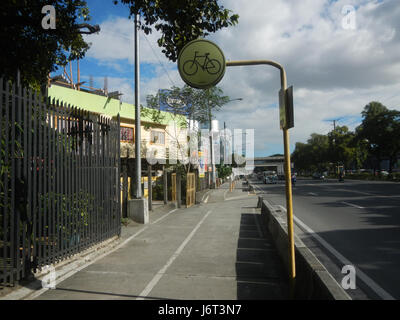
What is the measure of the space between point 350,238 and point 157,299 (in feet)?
18.3

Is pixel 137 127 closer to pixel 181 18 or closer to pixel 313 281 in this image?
pixel 181 18

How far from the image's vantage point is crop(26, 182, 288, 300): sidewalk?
4664 millimetres

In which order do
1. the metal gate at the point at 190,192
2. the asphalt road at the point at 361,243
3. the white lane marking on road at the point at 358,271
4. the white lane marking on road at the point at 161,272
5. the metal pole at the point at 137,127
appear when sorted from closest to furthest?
the white lane marking on road at the point at 358,271, the white lane marking on road at the point at 161,272, the asphalt road at the point at 361,243, the metal pole at the point at 137,127, the metal gate at the point at 190,192

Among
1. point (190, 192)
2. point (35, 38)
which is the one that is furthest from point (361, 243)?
point (190, 192)

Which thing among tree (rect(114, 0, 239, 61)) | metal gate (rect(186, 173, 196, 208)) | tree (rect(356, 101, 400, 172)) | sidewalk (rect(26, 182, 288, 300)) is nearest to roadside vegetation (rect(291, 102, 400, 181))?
tree (rect(356, 101, 400, 172))

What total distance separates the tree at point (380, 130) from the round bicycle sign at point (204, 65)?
1830 inches

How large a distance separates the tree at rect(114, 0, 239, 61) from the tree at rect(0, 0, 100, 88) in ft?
7.21

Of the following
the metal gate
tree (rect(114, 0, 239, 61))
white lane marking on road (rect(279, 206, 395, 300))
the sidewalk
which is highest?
tree (rect(114, 0, 239, 61))

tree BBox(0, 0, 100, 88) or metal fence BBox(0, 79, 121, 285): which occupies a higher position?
tree BBox(0, 0, 100, 88)

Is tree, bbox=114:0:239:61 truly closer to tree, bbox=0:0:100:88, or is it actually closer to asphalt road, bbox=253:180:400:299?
tree, bbox=0:0:100:88

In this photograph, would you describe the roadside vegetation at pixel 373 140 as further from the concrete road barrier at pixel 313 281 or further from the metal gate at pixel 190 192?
the concrete road barrier at pixel 313 281

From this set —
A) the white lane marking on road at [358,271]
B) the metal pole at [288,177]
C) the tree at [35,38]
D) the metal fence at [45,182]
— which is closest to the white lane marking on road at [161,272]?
the metal fence at [45,182]

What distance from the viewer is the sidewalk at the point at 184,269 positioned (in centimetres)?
466

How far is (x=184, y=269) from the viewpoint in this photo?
5.88 m
